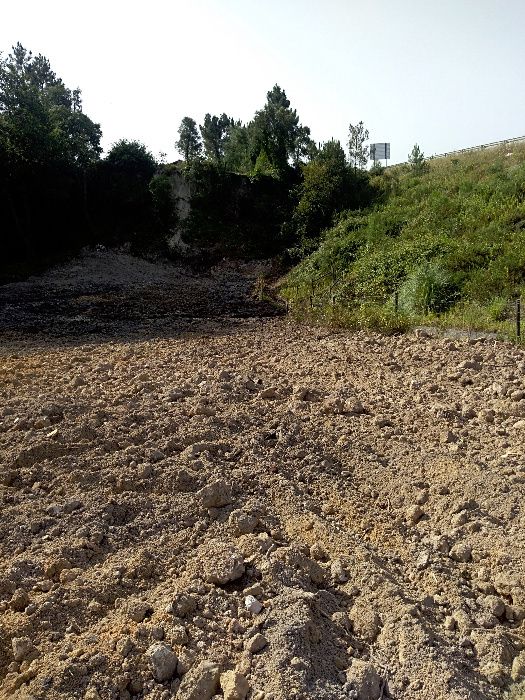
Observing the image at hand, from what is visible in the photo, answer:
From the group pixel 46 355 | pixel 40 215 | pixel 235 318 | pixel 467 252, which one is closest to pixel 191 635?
pixel 46 355

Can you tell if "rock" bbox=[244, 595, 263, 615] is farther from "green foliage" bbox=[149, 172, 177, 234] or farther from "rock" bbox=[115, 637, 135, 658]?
"green foliage" bbox=[149, 172, 177, 234]

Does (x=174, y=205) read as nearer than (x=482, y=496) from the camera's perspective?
No

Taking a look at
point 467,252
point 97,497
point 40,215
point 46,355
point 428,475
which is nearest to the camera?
point 97,497

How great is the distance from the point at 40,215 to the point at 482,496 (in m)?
25.5

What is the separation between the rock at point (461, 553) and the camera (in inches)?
163

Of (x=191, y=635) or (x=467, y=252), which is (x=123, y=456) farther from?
(x=467, y=252)

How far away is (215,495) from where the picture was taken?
15.4 feet

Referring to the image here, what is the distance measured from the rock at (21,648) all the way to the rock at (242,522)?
160 cm

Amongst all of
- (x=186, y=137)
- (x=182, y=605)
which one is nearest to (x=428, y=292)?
(x=182, y=605)

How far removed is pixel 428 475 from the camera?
5.23 m

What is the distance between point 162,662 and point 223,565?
2.74 feet

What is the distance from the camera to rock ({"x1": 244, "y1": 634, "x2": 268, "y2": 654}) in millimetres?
3270

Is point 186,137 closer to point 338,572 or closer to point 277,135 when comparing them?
point 277,135

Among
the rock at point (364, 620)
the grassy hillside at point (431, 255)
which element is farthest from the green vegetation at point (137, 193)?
Answer: the rock at point (364, 620)
